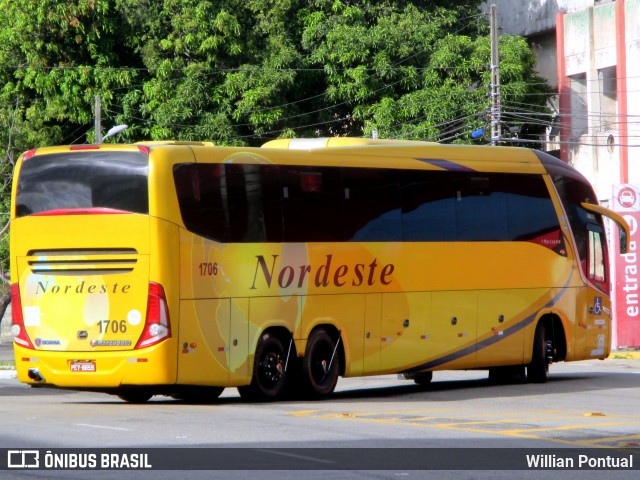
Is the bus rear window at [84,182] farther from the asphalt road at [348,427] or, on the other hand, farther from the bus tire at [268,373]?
the bus tire at [268,373]

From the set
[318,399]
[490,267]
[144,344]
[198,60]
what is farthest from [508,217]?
[198,60]

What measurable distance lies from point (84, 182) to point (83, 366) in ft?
7.95

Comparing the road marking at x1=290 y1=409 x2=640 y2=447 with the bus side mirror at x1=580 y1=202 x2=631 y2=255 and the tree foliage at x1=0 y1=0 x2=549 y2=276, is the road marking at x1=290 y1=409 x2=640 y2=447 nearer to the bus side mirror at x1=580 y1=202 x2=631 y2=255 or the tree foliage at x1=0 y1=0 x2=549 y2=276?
the bus side mirror at x1=580 y1=202 x2=631 y2=255

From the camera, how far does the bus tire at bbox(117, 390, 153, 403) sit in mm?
19500

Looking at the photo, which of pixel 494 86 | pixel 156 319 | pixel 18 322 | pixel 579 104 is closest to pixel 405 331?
pixel 156 319

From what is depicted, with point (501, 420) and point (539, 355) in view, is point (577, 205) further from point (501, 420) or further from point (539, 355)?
point (501, 420)

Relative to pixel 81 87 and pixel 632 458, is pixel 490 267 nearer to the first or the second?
pixel 632 458

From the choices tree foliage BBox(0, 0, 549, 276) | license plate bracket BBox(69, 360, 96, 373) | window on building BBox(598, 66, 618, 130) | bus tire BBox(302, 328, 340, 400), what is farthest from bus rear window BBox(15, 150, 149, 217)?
window on building BBox(598, 66, 618, 130)

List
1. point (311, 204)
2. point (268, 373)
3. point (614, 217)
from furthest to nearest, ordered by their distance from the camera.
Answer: point (614, 217)
point (311, 204)
point (268, 373)

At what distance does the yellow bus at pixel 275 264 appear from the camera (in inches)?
699

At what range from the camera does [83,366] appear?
58.6ft

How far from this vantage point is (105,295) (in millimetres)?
17844

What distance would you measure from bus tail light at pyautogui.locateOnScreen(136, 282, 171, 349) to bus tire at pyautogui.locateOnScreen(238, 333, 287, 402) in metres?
1.78
